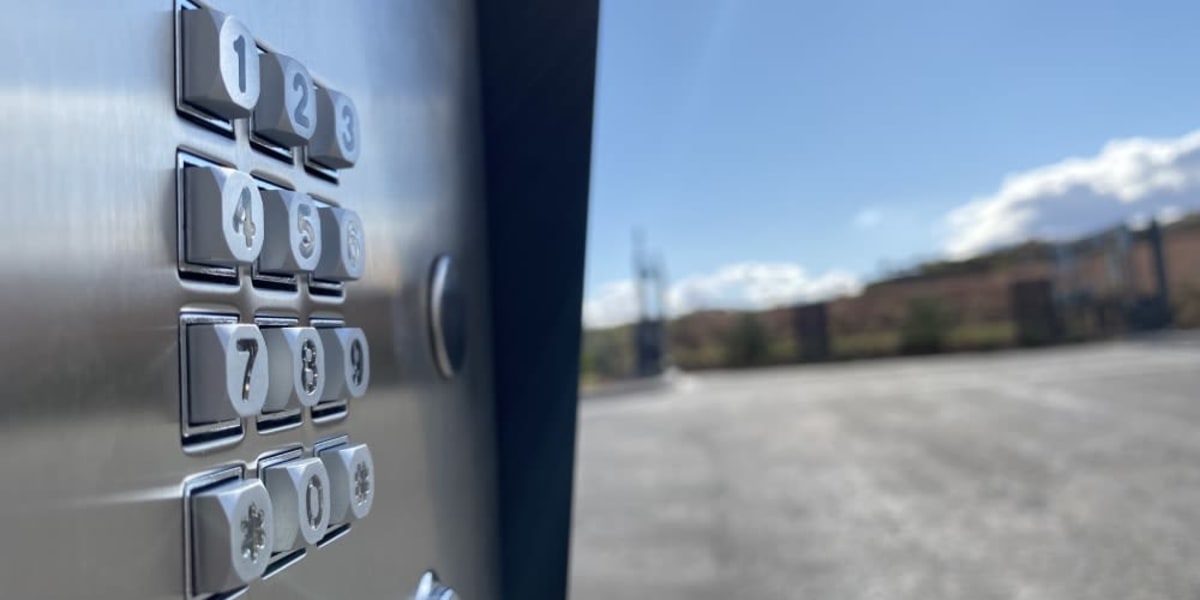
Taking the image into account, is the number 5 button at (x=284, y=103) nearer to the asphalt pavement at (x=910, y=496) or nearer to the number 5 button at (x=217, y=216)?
the number 5 button at (x=217, y=216)

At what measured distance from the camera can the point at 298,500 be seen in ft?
1.39

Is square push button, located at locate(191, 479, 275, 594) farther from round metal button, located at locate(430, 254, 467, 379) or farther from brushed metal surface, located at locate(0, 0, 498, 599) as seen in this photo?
round metal button, located at locate(430, 254, 467, 379)

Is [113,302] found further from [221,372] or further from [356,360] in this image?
[356,360]

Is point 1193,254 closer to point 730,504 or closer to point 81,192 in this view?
point 730,504

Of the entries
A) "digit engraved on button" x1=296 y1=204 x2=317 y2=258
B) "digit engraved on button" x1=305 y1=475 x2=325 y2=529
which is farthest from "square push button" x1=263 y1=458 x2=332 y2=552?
"digit engraved on button" x1=296 y1=204 x2=317 y2=258

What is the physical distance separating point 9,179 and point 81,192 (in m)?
0.03

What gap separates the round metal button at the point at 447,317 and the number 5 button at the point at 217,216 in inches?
10.5

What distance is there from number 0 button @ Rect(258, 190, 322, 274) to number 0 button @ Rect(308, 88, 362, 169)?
0.12 feet

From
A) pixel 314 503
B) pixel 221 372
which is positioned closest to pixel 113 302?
pixel 221 372

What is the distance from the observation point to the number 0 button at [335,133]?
480 millimetres

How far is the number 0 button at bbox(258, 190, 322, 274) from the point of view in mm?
410

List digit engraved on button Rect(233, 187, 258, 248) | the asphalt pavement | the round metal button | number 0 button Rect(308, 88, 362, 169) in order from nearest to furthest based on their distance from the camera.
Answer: digit engraved on button Rect(233, 187, 258, 248) → number 0 button Rect(308, 88, 362, 169) → the round metal button → the asphalt pavement

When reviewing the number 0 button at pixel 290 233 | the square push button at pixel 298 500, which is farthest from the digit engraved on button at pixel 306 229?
the square push button at pixel 298 500

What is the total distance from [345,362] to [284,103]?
5.5 inches
